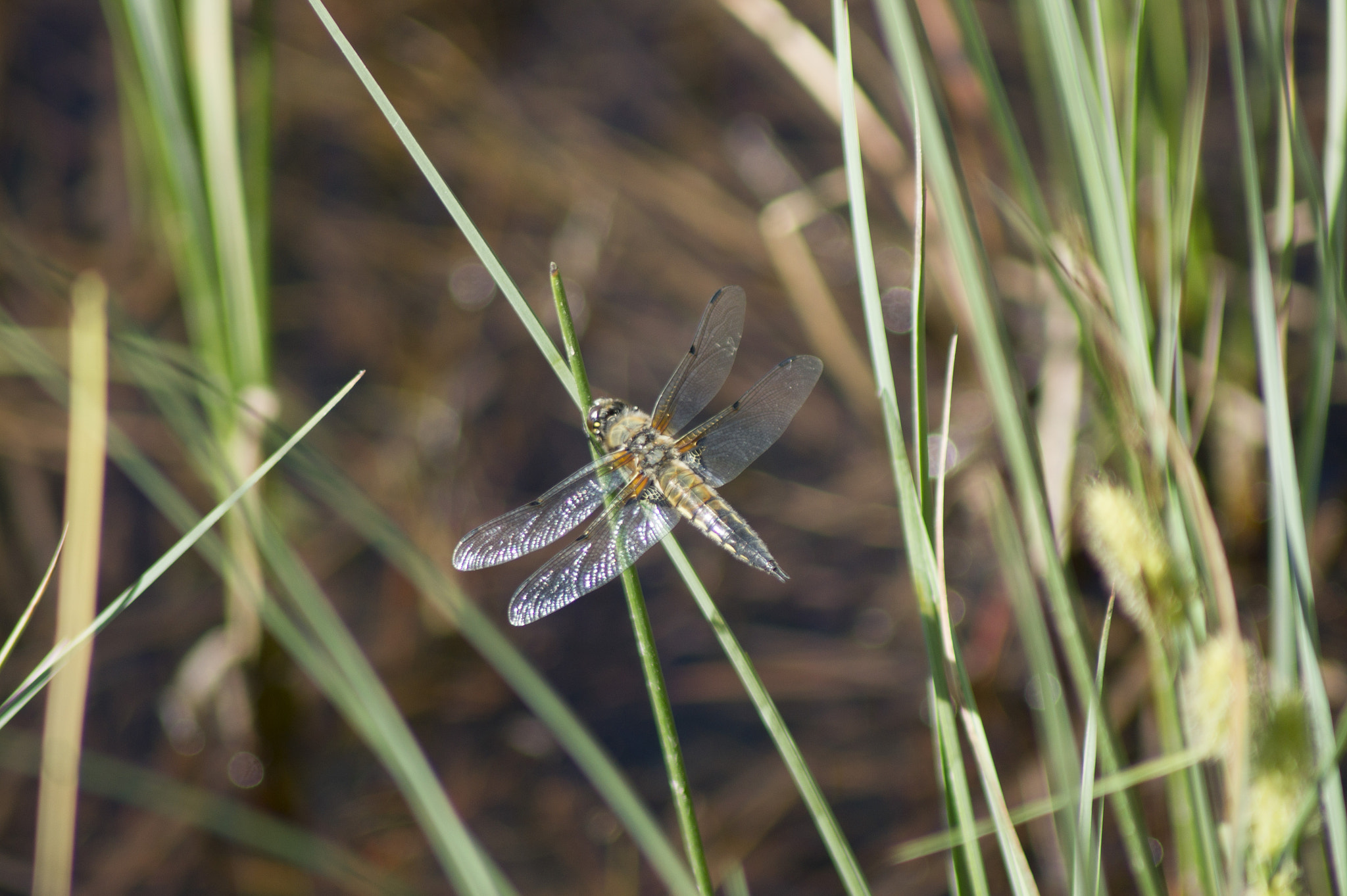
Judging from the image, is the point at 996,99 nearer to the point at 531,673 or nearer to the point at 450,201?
the point at 450,201

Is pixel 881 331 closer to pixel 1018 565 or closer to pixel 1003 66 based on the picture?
pixel 1018 565

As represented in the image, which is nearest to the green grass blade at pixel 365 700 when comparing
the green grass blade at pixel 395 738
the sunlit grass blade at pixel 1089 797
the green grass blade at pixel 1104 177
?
the green grass blade at pixel 395 738

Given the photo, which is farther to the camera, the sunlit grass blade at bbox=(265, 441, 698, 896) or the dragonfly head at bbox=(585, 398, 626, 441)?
the dragonfly head at bbox=(585, 398, 626, 441)

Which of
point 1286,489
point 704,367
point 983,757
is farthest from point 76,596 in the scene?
point 1286,489

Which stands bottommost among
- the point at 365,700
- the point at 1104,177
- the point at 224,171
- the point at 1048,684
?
the point at 1048,684

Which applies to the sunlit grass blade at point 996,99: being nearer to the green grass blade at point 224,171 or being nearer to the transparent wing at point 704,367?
the transparent wing at point 704,367

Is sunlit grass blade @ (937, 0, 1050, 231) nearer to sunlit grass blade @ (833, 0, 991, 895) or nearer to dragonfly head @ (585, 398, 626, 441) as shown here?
sunlit grass blade @ (833, 0, 991, 895)

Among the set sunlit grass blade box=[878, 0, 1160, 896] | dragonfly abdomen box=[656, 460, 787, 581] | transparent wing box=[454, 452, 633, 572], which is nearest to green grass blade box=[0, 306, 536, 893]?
transparent wing box=[454, 452, 633, 572]
